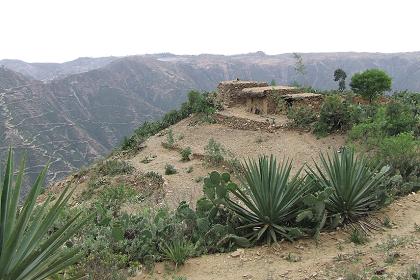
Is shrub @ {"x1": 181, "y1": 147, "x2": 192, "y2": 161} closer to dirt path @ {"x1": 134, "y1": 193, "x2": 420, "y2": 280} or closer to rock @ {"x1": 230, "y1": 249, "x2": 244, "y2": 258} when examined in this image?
dirt path @ {"x1": 134, "y1": 193, "x2": 420, "y2": 280}

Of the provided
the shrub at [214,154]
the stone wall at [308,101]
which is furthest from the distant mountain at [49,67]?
the shrub at [214,154]

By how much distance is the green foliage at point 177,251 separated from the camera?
194 inches

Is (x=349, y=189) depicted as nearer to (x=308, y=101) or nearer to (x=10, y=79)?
(x=308, y=101)

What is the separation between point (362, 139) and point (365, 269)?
886 centimetres

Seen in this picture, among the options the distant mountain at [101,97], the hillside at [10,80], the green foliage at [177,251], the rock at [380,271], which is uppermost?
the rock at [380,271]

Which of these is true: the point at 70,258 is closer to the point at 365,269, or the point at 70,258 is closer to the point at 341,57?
the point at 365,269

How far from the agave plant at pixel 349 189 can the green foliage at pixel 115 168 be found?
33.4 feet

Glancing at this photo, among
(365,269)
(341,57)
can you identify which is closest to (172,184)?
(365,269)

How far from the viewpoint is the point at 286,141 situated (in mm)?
15312

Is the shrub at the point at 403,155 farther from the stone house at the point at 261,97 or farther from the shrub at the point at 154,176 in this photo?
the stone house at the point at 261,97

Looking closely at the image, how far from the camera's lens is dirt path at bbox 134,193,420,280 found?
4434mm

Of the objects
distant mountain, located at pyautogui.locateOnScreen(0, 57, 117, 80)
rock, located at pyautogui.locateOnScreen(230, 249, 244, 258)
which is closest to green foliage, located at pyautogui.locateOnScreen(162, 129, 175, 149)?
rock, located at pyautogui.locateOnScreen(230, 249, 244, 258)

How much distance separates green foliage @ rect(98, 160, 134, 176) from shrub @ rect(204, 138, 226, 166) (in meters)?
2.61

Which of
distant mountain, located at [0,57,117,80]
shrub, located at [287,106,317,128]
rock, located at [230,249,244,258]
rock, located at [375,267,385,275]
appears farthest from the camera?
distant mountain, located at [0,57,117,80]
